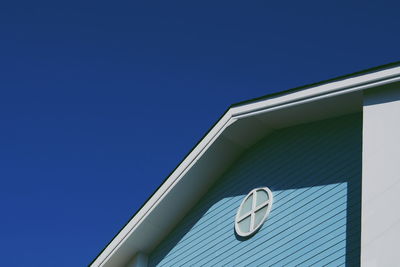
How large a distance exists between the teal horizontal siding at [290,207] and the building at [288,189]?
2 cm

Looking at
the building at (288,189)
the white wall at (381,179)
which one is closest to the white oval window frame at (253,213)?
the building at (288,189)

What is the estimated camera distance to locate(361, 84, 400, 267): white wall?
385 inches

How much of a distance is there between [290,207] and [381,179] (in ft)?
7.81

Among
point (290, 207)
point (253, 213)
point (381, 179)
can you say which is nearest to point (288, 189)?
point (290, 207)

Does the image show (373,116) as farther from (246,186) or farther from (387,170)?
(246,186)

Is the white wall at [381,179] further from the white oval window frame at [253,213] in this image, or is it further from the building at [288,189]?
the white oval window frame at [253,213]

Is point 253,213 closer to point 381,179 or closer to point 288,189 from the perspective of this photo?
point 288,189

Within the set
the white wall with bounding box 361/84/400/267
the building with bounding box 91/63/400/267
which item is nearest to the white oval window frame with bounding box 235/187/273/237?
the building with bounding box 91/63/400/267

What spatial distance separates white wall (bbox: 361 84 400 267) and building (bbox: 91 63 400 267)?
15 millimetres

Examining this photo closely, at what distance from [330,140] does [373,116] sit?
138 centimetres

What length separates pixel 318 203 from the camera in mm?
12055

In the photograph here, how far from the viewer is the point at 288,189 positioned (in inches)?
505

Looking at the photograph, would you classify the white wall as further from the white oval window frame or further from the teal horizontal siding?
the white oval window frame

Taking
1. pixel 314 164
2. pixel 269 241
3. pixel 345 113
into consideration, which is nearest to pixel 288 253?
pixel 269 241
